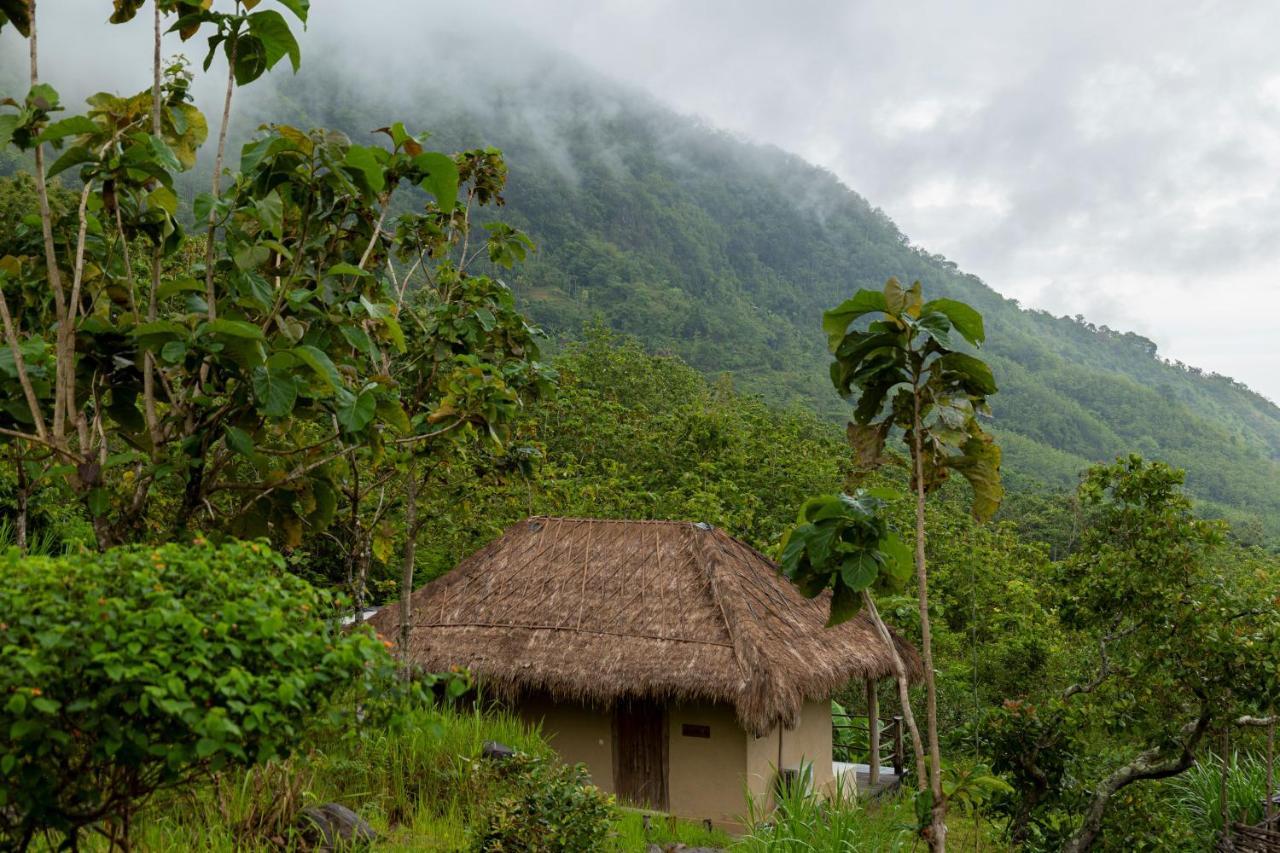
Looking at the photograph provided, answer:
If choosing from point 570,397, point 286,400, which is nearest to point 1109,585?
point 286,400

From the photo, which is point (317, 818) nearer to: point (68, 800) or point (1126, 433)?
point (68, 800)

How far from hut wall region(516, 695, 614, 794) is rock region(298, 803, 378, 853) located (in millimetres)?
5023

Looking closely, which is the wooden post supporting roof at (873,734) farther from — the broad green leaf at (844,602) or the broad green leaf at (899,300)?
the broad green leaf at (899,300)

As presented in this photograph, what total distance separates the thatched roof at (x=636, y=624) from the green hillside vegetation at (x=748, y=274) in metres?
21.7

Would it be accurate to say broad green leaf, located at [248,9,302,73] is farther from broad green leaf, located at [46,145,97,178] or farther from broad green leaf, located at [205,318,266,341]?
broad green leaf, located at [205,318,266,341]

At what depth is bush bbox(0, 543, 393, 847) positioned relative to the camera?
6.57 feet

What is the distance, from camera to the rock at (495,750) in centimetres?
532

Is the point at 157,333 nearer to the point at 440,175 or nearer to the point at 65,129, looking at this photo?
the point at 65,129

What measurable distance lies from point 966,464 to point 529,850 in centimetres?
236

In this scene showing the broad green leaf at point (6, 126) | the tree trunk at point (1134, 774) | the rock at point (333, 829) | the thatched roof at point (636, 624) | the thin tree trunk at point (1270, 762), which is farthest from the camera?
the thatched roof at point (636, 624)

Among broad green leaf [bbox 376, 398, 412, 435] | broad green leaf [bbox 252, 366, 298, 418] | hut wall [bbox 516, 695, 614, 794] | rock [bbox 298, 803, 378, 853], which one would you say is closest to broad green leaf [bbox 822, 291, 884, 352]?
broad green leaf [bbox 376, 398, 412, 435]

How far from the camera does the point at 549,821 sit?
417 centimetres

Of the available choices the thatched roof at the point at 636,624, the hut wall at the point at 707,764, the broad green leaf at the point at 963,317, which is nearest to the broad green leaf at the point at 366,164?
the broad green leaf at the point at 963,317

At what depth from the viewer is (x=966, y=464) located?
3549 mm
